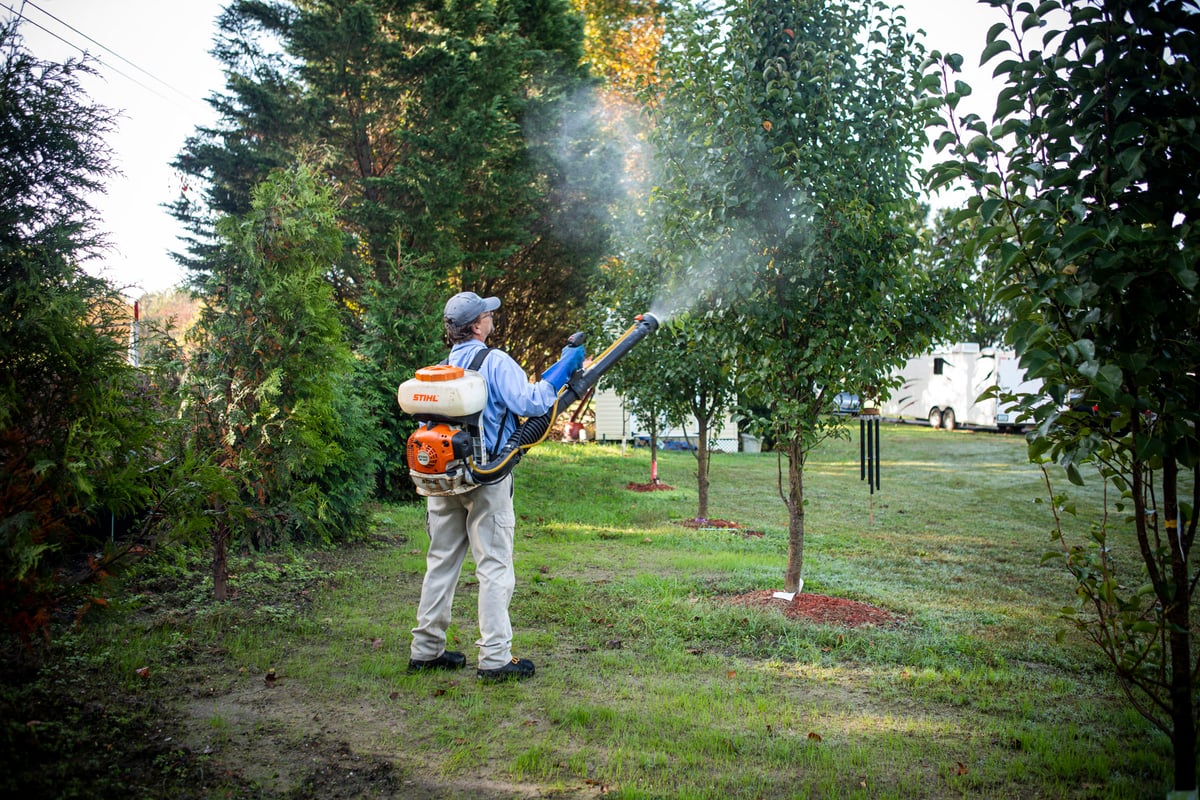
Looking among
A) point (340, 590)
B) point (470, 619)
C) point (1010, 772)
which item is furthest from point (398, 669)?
point (1010, 772)

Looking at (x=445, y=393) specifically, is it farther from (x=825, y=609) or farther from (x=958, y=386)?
(x=958, y=386)

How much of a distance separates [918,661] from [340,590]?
168 inches

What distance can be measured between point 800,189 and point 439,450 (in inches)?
125

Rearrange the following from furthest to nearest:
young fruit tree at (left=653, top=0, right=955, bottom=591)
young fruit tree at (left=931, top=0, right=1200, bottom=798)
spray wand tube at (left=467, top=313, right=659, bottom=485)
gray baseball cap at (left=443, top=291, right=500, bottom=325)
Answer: young fruit tree at (left=653, top=0, right=955, bottom=591)
gray baseball cap at (left=443, top=291, right=500, bottom=325)
spray wand tube at (left=467, top=313, right=659, bottom=485)
young fruit tree at (left=931, top=0, right=1200, bottom=798)

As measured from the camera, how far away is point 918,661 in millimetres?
5027

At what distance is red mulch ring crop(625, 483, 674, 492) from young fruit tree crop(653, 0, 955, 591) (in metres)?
8.78

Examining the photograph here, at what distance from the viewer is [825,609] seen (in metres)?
6.05

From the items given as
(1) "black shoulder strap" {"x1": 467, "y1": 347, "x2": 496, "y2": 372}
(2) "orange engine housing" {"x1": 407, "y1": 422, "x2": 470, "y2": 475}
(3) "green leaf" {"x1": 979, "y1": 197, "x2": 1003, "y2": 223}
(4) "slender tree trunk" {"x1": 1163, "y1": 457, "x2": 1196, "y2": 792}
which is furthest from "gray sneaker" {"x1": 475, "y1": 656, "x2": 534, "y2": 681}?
(3) "green leaf" {"x1": 979, "y1": 197, "x2": 1003, "y2": 223}

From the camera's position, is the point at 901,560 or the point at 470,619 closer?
the point at 470,619

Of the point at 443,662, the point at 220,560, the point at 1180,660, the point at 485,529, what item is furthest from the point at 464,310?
the point at 1180,660

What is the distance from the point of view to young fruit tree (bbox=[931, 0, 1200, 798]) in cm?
264

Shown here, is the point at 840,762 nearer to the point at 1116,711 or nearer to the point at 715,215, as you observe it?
the point at 1116,711

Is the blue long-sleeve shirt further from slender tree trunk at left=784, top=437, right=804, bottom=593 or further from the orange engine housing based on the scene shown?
slender tree trunk at left=784, top=437, right=804, bottom=593

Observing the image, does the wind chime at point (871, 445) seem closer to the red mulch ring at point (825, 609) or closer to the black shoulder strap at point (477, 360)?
the red mulch ring at point (825, 609)
